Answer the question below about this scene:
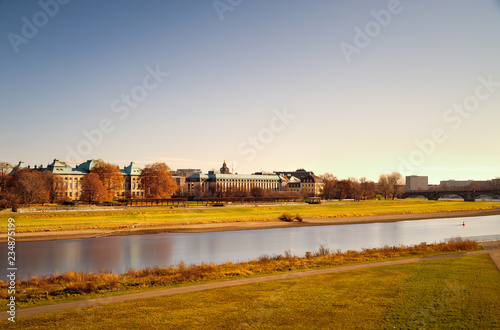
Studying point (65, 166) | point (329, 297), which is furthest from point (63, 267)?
point (65, 166)

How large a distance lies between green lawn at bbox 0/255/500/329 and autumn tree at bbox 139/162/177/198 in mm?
84847

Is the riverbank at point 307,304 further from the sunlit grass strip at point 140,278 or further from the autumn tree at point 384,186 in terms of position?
the autumn tree at point 384,186

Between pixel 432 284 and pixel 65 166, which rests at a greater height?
pixel 65 166

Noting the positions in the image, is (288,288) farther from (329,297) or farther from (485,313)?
(485,313)

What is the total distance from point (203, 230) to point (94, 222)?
584 inches

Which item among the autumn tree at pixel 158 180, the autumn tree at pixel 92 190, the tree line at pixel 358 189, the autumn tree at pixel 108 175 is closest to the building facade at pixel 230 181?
the tree line at pixel 358 189

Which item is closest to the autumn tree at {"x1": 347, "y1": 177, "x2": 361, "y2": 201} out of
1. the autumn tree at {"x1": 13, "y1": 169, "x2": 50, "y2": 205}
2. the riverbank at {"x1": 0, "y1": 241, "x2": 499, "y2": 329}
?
the autumn tree at {"x1": 13, "y1": 169, "x2": 50, "y2": 205}

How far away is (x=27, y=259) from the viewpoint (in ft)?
102

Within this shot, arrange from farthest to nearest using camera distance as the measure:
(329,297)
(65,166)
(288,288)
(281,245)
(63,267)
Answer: (65,166) < (281,245) < (63,267) < (288,288) < (329,297)

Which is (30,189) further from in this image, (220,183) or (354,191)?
(220,183)

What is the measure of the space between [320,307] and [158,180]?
8989 centimetres

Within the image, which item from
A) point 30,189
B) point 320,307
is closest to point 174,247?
point 320,307

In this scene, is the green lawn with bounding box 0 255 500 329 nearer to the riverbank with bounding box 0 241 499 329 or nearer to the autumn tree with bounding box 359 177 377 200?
the riverbank with bounding box 0 241 499 329

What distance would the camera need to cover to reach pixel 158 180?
101m
